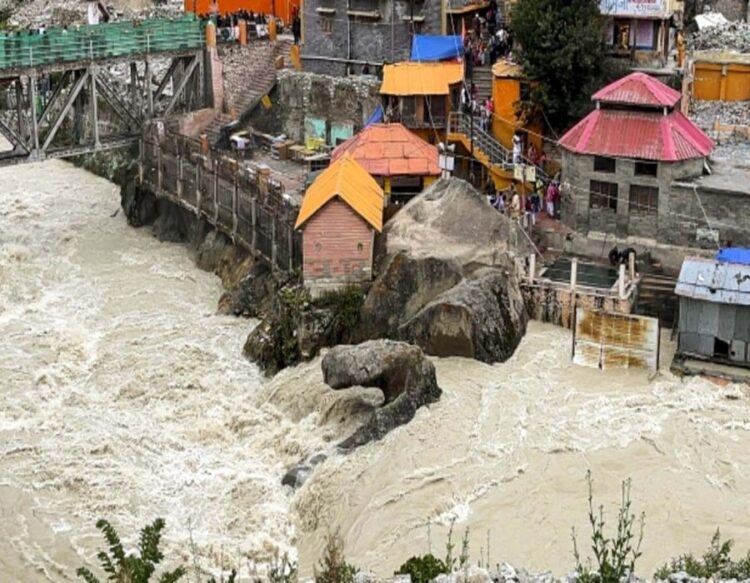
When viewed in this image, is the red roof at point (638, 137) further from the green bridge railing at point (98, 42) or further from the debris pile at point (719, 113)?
the green bridge railing at point (98, 42)

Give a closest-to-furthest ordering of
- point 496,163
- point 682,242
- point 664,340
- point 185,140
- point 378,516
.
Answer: point 378,516 < point 664,340 < point 682,242 < point 496,163 < point 185,140

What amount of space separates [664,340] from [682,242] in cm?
448

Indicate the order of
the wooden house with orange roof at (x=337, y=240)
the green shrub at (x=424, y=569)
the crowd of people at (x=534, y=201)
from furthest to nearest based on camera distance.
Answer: the crowd of people at (x=534, y=201), the wooden house with orange roof at (x=337, y=240), the green shrub at (x=424, y=569)

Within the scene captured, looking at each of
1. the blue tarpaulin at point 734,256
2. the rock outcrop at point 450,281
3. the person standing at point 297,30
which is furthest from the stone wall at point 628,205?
the person standing at point 297,30

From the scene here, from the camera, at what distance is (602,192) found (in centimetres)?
4366

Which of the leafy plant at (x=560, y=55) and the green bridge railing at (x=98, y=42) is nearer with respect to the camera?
the leafy plant at (x=560, y=55)

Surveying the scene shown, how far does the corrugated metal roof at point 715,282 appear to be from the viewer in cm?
3659

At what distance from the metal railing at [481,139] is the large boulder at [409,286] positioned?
9.77 m

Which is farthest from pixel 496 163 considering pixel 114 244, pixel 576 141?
pixel 114 244

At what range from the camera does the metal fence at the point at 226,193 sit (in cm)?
4350

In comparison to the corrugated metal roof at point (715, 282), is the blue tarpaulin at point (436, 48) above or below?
above

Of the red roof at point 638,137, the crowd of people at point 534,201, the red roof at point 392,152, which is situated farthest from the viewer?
the red roof at point 392,152

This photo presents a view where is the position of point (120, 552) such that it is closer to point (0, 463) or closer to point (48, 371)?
point (0, 463)

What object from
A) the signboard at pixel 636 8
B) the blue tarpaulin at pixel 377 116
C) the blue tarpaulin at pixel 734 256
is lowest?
the blue tarpaulin at pixel 734 256
